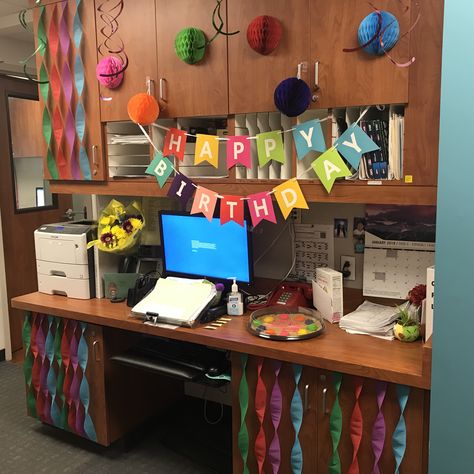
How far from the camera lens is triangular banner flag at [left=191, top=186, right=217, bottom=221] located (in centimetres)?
244

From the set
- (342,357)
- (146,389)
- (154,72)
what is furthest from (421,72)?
(146,389)

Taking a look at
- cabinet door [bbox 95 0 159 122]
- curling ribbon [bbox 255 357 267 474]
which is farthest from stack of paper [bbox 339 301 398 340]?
cabinet door [bbox 95 0 159 122]

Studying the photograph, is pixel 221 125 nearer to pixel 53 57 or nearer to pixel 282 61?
pixel 282 61

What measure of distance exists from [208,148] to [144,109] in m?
0.35

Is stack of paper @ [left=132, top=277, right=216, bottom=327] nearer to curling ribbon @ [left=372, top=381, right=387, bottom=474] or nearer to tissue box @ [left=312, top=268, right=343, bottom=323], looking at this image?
tissue box @ [left=312, top=268, right=343, bottom=323]

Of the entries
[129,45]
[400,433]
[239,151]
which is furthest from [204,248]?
[400,433]

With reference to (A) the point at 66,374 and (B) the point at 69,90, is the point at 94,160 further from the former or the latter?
(A) the point at 66,374

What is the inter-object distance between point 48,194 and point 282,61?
299cm

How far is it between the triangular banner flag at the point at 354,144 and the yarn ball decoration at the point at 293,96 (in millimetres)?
197

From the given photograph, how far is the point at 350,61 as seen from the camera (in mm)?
2031

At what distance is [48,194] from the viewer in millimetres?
4547

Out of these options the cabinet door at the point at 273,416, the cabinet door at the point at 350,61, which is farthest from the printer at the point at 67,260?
the cabinet door at the point at 350,61

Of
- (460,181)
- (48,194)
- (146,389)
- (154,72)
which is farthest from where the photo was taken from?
(48,194)

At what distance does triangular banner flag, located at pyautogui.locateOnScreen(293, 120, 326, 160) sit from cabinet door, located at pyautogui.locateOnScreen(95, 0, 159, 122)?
31.1 inches
